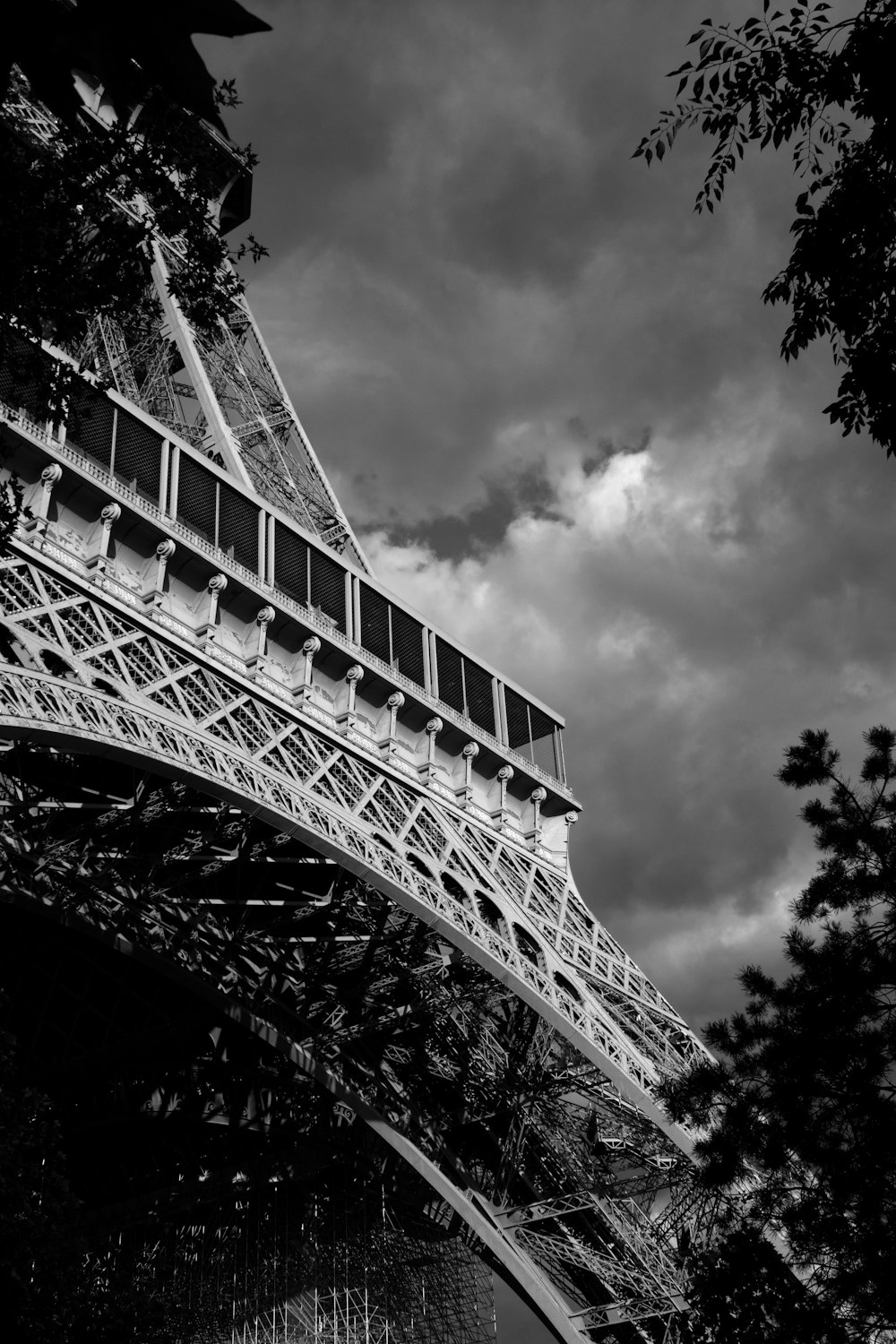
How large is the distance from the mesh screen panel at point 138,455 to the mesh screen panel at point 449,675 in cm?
917

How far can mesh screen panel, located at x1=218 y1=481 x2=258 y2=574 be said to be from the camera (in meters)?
32.3

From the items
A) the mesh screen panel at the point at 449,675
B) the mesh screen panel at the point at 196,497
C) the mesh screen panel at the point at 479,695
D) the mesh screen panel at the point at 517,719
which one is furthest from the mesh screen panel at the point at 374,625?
the mesh screen panel at the point at 196,497

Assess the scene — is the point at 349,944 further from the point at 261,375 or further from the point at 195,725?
the point at 261,375

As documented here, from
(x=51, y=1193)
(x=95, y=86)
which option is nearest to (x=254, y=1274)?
(x=51, y=1193)

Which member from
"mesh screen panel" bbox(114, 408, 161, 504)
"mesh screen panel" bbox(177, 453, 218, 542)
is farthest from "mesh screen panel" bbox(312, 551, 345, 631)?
"mesh screen panel" bbox(114, 408, 161, 504)

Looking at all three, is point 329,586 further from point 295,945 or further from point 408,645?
point 295,945

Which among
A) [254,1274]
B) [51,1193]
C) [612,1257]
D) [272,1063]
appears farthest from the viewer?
[254,1274]

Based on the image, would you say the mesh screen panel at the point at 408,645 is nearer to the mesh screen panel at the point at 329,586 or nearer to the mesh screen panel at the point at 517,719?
the mesh screen panel at the point at 329,586

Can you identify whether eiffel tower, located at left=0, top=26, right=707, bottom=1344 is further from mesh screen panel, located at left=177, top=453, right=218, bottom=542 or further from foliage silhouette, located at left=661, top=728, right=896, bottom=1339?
foliage silhouette, located at left=661, top=728, right=896, bottom=1339

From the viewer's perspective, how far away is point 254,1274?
37000 mm

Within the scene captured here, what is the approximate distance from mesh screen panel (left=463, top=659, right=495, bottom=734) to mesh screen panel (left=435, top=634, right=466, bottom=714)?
0.95 ft

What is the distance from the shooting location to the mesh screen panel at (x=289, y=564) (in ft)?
110

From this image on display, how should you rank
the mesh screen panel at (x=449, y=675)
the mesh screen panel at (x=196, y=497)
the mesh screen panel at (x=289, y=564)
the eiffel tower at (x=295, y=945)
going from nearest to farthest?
the eiffel tower at (x=295, y=945) < the mesh screen panel at (x=196, y=497) < the mesh screen panel at (x=289, y=564) < the mesh screen panel at (x=449, y=675)

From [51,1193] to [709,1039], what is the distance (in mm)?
8397
